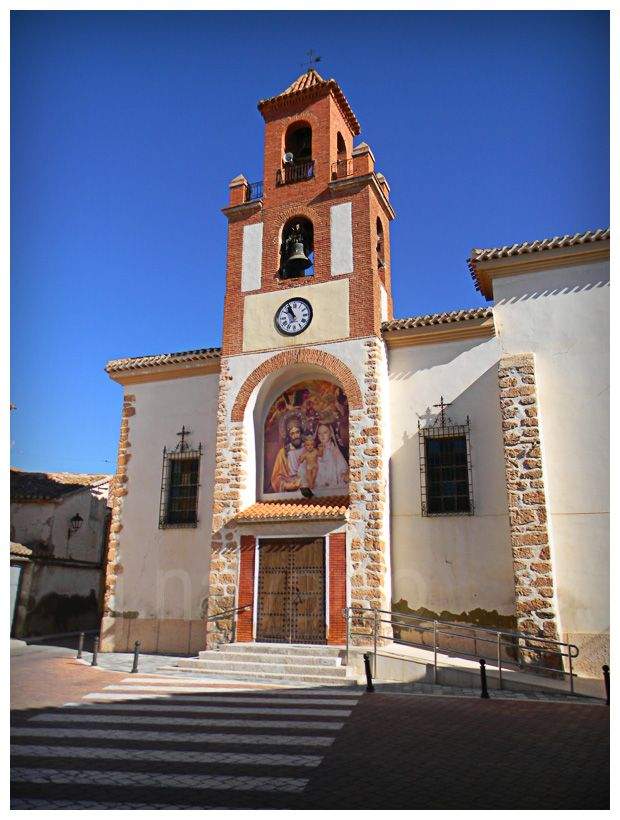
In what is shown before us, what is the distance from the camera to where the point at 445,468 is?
1413cm

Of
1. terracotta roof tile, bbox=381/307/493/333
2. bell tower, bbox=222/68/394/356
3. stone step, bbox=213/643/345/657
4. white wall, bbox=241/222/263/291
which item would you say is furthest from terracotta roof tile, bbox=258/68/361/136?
stone step, bbox=213/643/345/657

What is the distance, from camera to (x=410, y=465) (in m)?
14.4

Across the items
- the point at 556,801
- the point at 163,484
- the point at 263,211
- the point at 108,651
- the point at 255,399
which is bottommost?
the point at 108,651

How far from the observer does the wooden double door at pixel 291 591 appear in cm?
1332

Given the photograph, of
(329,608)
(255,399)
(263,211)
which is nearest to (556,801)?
(329,608)

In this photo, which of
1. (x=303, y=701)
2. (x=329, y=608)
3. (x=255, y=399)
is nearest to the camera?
(x=303, y=701)

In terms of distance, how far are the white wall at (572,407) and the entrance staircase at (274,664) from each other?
175 inches

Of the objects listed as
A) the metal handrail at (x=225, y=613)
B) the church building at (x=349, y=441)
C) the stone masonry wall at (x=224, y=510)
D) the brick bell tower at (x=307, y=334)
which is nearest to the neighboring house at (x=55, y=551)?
the church building at (x=349, y=441)

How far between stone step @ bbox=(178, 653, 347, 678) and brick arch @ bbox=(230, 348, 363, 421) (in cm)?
535

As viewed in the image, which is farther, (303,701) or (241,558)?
(241,558)

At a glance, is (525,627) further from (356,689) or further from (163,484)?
(163,484)

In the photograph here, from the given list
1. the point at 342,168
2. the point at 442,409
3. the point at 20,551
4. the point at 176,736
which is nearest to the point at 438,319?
the point at 442,409
